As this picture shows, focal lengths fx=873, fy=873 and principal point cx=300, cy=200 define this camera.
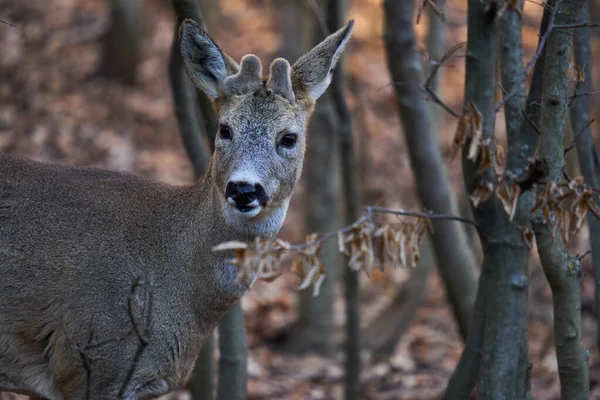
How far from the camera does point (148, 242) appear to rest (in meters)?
5.69

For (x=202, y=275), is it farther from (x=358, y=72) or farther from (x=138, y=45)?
(x=138, y=45)

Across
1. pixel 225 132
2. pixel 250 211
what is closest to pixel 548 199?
pixel 250 211

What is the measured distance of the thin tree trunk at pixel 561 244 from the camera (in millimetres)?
5039

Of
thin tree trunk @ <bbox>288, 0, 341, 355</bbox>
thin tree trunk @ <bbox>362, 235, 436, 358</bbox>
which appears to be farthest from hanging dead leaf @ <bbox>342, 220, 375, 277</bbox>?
thin tree trunk @ <bbox>362, 235, 436, 358</bbox>

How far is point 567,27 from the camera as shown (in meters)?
4.95

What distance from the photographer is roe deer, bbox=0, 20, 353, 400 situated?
5.36m

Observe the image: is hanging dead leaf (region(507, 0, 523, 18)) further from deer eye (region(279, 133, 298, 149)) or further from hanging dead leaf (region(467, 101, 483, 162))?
deer eye (region(279, 133, 298, 149))

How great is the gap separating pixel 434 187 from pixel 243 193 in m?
3.71

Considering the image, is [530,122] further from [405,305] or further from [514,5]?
[405,305]

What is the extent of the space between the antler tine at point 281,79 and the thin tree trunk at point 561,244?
1.60 metres

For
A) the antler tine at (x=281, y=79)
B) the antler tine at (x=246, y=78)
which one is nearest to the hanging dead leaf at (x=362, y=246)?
the antler tine at (x=281, y=79)

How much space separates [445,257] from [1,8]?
235 inches

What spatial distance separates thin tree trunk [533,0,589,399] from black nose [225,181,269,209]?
5.47ft

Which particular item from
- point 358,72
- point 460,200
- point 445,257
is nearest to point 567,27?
point 445,257
